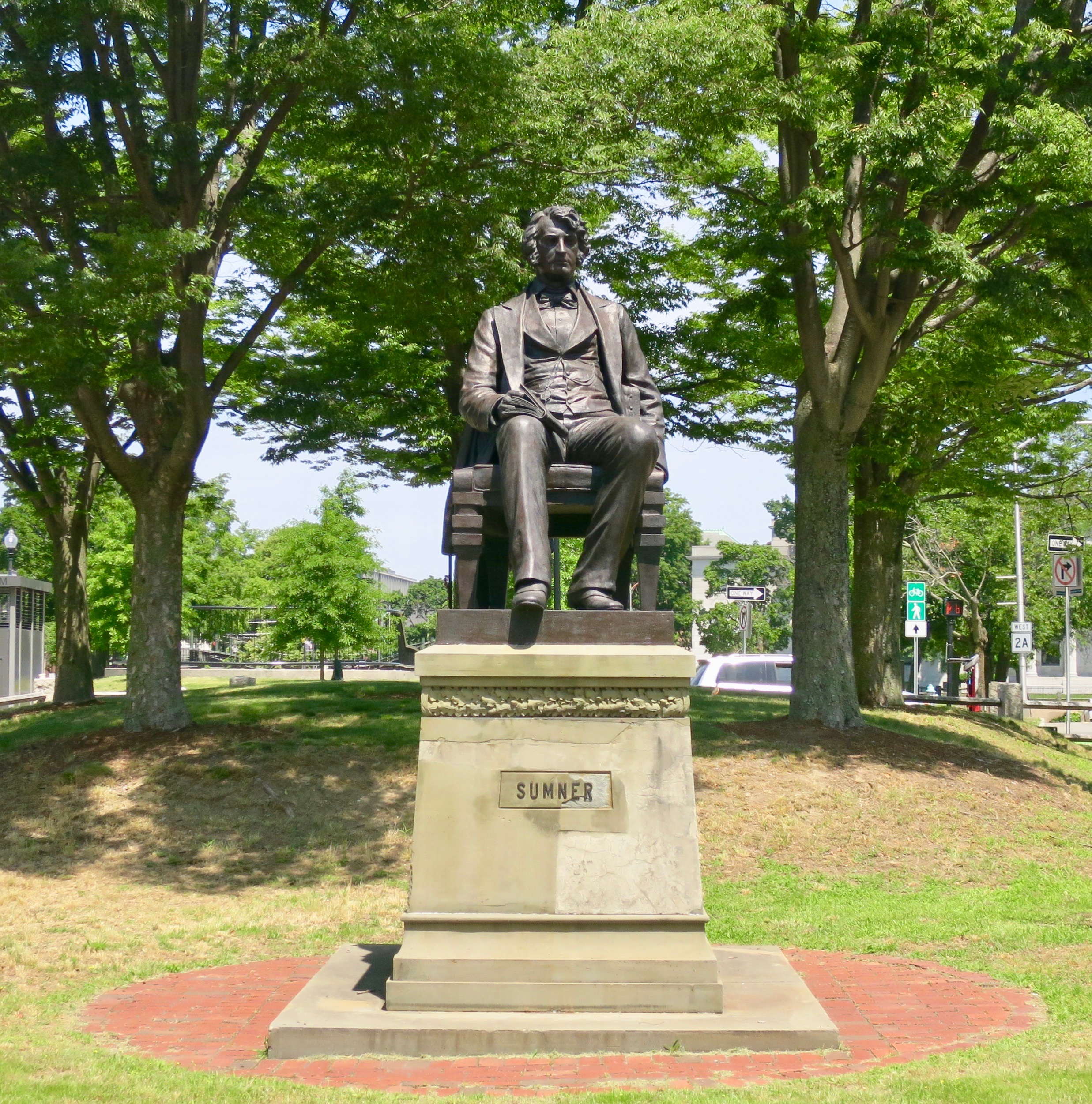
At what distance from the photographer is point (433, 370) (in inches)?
763

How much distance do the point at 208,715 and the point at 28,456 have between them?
4802mm

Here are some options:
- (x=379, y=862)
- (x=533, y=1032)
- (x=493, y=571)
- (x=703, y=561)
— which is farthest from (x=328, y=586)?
(x=703, y=561)

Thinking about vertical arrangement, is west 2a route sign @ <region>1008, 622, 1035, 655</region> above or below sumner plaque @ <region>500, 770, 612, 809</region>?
above

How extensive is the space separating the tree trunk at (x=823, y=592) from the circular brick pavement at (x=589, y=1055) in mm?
7549

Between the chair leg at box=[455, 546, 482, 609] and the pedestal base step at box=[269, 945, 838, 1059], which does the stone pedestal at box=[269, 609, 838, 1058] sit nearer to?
the pedestal base step at box=[269, 945, 838, 1059]

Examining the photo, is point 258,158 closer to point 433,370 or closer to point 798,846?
A: point 433,370

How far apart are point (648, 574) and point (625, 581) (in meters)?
0.27

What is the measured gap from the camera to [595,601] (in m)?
6.77

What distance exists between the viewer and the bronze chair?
692 cm

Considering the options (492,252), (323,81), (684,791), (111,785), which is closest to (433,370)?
(492,252)

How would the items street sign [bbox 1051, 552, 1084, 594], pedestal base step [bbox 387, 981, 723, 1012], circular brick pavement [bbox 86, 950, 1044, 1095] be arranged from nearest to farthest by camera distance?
circular brick pavement [bbox 86, 950, 1044, 1095]
pedestal base step [bbox 387, 981, 723, 1012]
street sign [bbox 1051, 552, 1084, 594]

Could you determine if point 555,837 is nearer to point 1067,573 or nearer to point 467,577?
point 467,577

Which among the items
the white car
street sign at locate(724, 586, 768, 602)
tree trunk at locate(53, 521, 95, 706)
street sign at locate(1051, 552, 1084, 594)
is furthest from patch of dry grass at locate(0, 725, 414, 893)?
street sign at locate(724, 586, 768, 602)

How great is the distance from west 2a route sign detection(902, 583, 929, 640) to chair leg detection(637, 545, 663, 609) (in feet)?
75.9
